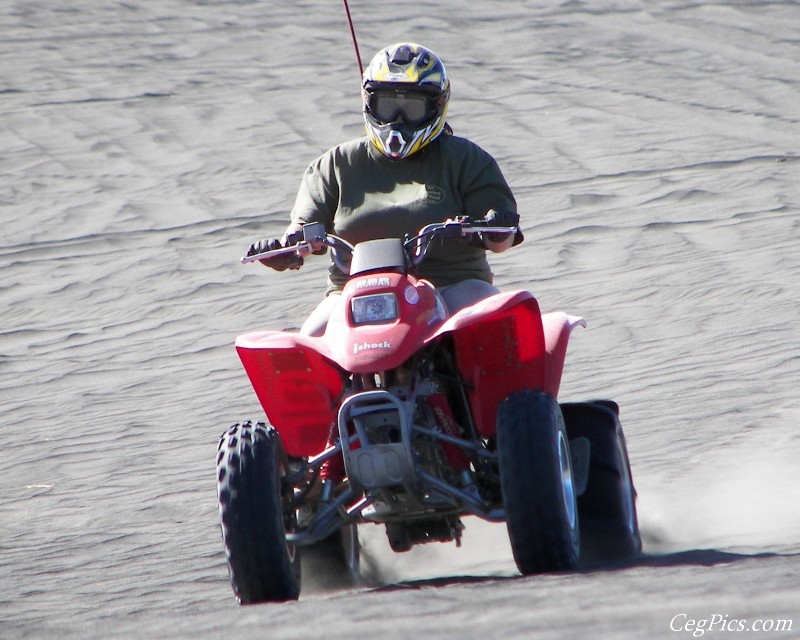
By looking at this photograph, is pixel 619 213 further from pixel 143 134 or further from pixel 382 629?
pixel 382 629

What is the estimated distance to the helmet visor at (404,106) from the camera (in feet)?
17.4

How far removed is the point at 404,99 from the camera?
5.30 m

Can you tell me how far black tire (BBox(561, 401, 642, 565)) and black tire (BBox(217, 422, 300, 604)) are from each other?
3.73 ft

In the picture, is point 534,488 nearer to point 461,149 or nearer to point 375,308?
point 375,308

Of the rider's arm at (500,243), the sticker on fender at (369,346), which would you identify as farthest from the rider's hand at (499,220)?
the sticker on fender at (369,346)

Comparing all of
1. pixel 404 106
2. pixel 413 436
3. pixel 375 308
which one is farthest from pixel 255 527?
pixel 404 106

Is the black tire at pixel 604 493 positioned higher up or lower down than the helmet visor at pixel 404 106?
lower down

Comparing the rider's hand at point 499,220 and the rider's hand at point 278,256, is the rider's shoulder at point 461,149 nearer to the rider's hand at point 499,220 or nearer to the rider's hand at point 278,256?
the rider's hand at point 499,220

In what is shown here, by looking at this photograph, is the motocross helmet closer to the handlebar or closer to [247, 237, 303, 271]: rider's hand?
the handlebar

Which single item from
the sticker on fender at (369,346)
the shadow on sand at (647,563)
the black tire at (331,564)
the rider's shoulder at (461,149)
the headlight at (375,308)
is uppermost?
the rider's shoulder at (461,149)

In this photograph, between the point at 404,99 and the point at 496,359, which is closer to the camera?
the point at 496,359

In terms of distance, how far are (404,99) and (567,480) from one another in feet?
5.09

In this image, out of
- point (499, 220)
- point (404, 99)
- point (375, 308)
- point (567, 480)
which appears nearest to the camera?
point (375, 308)

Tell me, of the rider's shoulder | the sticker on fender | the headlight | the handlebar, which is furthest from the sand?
the rider's shoulder
